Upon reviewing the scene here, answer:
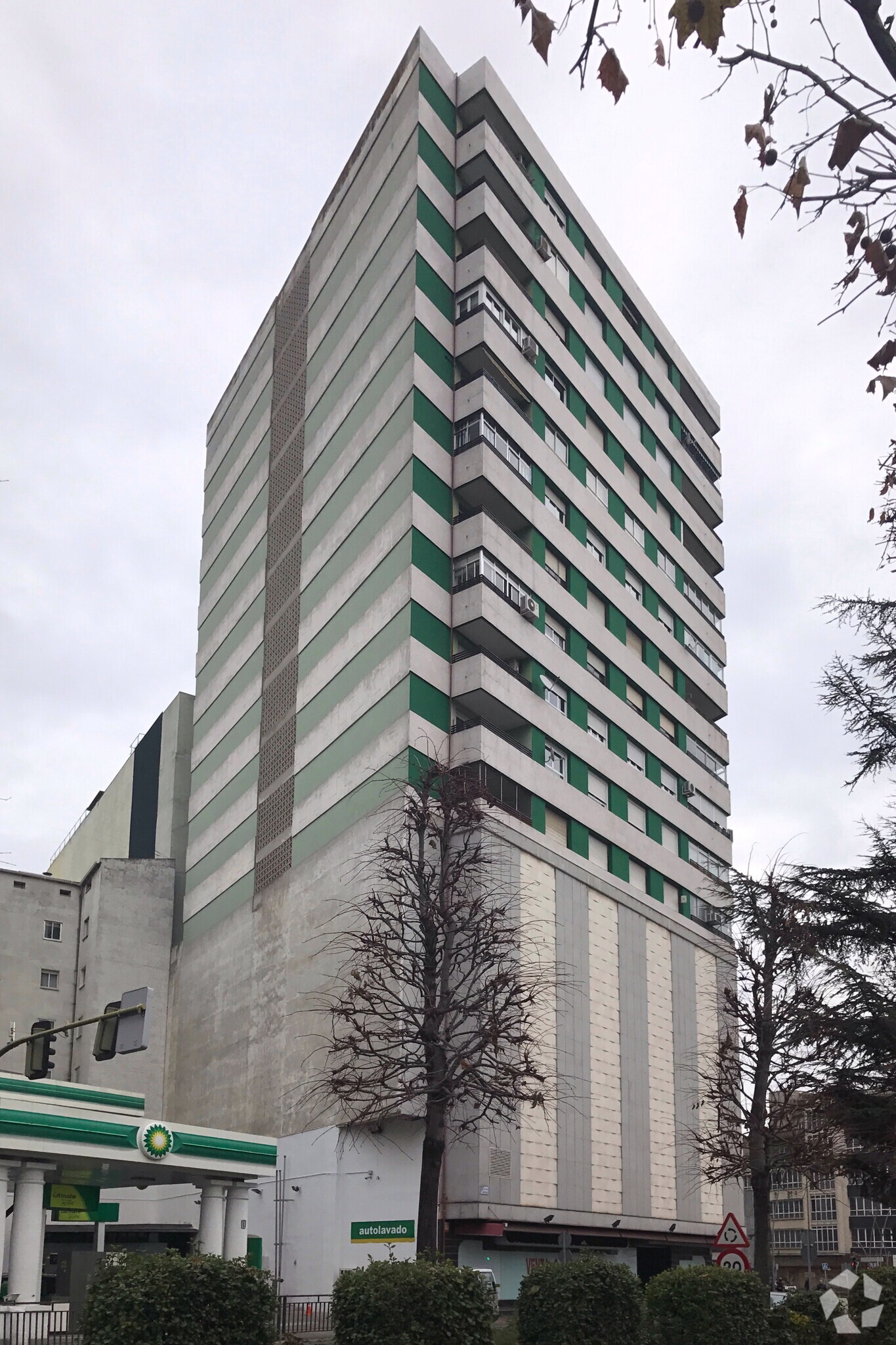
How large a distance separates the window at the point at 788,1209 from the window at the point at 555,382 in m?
97.3

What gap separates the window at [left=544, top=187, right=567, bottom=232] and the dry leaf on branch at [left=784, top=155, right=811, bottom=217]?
50.5m

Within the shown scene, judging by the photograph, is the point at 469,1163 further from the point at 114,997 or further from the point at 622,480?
the point at 622,480

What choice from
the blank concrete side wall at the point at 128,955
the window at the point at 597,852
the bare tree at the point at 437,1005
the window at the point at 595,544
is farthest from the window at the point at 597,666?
the blank concrete side wall at the point at 128,955

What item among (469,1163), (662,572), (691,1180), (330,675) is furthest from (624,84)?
(662,572)

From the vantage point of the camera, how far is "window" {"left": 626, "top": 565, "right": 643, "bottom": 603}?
58.2 metres

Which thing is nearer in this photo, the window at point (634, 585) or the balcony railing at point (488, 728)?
the balcony railing at point (488, 728)

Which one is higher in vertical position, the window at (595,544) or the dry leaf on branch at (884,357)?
the window at (595,544)

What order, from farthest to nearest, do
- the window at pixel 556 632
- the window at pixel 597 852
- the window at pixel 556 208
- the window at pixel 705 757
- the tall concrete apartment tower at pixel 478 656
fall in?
the window at pixel 705 757
the window at pixel 556 208
the window at pixel 597 852
the window at pixel 556 632
the tall concrete apartment tower at pixel 478 656

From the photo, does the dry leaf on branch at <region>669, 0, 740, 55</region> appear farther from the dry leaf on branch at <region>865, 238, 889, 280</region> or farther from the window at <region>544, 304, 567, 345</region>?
the window at <region>544, 304, 567, 345</region>

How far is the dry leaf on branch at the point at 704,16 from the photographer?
18.7 feet

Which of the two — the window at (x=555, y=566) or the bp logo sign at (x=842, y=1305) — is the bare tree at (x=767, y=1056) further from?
the window at (x=555, y=566)

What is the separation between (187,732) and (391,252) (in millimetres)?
28937

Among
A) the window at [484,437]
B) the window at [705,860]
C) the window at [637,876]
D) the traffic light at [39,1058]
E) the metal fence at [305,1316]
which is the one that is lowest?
the metal fence at [305,1316]

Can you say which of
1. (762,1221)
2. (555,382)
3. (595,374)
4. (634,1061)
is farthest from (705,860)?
(762,1221)
